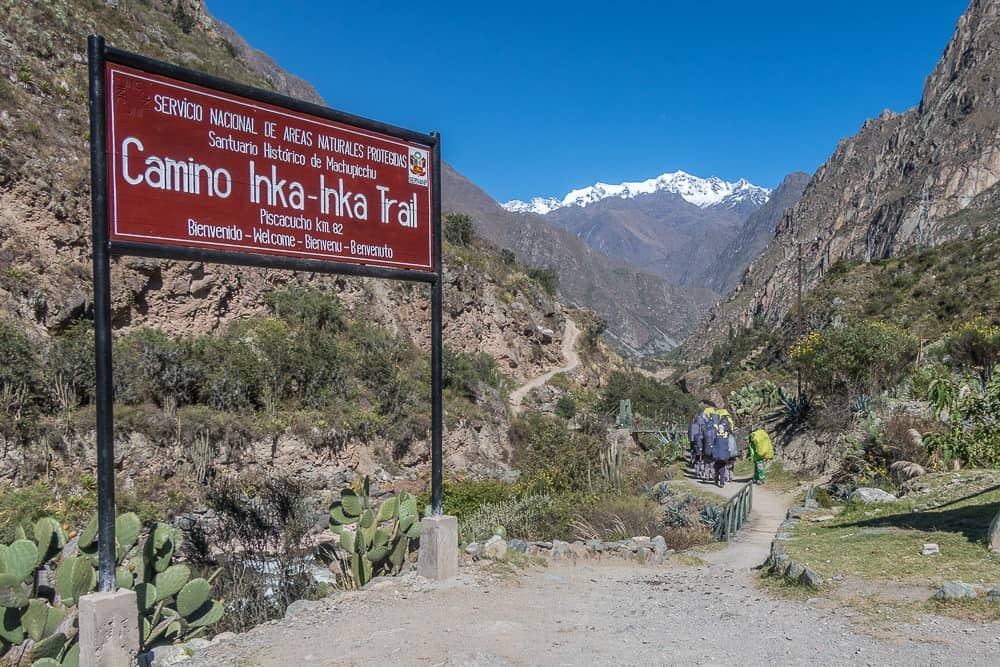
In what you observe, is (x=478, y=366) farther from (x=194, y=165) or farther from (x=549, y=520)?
(x=194, y=165)

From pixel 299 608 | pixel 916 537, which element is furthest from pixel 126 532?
pixel 916 537

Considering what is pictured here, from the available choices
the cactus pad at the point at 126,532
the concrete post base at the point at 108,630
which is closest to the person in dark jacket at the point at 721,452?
the cactus pad at the point at 126,532

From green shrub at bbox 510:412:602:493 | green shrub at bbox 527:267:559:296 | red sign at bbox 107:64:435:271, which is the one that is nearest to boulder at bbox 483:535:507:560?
red sign at bbox 107:64:435:271

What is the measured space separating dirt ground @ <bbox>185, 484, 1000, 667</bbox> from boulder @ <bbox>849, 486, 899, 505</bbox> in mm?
4712

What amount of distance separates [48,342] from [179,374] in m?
2.69

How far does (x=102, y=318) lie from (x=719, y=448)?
12.9m

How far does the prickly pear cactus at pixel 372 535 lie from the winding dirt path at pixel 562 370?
2111 cm

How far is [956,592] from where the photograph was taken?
16.9 feet

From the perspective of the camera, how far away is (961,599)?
5078 millimetres

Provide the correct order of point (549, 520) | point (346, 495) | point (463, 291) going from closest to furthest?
point (346, 495) < point (549, 520) < point (463, 291)

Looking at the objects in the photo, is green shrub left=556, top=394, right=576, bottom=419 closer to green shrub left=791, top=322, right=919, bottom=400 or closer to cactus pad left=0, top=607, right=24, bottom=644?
green shrub left=791, top=322, right=919, bottom=400

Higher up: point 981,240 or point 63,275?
point 981,240

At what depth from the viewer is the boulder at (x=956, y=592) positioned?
5.09 meters

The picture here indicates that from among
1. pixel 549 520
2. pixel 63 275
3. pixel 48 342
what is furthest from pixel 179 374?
pixel 549 520
